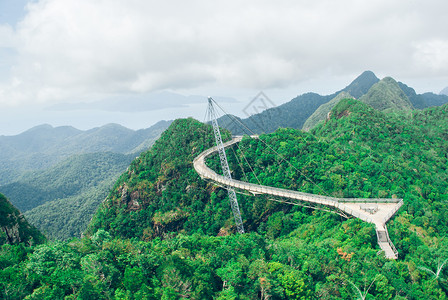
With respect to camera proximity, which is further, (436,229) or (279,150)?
(279,150)

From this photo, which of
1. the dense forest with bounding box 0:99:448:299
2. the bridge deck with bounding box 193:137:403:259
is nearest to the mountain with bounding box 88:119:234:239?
the dense forest with bounding box 0:99:448:299

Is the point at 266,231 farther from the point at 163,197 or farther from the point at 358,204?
the point at 163,197

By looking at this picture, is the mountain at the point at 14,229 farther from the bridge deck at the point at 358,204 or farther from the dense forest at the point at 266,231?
the bridge deck at the point at 358,204

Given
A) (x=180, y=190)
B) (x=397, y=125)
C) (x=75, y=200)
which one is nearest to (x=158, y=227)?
(x=180, y=190)

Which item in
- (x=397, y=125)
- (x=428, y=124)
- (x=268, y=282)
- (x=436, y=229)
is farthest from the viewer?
(x=428, y=124)

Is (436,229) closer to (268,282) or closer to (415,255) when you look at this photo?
(415,255)

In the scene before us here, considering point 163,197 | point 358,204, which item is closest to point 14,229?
point 163,197

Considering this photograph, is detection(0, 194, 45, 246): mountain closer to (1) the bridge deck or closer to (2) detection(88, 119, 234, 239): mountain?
(2) detection(88, 119, 234, 239): mountain
